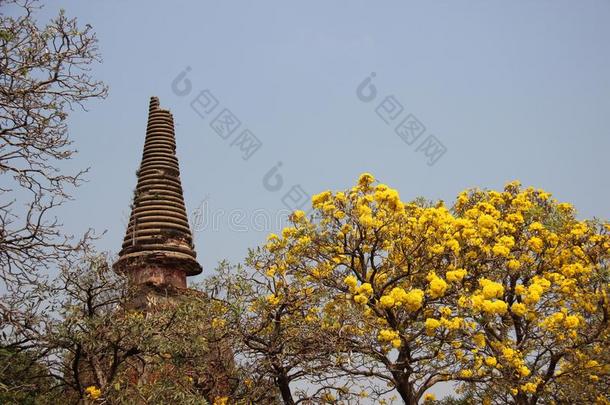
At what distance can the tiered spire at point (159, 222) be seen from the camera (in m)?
18.4

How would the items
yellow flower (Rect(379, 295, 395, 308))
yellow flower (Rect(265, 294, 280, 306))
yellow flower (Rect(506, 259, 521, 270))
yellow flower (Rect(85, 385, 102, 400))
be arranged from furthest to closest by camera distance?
1. yellow flower (Rect(265, 294, 280, 306))
2. yellow flower (Rect(506, 259, 521, 270))
3. yellow flower (Rect(379, 295, 395, 308))
4. yellow flower (Rect(85, 385, 102, 400))

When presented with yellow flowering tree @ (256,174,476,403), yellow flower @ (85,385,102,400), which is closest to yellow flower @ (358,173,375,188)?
yellow flowering tree @ (256,174,476,403)

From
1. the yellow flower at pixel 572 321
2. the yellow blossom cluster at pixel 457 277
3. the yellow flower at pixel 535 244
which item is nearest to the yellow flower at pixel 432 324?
the yellow blossom cluster at pixel 457 277

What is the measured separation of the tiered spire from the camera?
60.3ft

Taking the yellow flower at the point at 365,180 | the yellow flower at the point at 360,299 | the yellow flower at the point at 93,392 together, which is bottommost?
the yellow flower at the point at 93,392

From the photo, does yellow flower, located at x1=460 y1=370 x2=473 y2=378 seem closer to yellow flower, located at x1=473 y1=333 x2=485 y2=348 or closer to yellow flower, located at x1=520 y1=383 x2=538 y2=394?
yellow flower, located at x1=473 y1=333 x2=485 y2=348

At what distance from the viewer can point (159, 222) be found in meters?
19.5

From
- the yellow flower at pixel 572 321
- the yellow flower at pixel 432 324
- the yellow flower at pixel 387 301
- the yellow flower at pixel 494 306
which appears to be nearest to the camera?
the yellow flower at pixel 494 306

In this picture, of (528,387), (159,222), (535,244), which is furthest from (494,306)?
(159,222)

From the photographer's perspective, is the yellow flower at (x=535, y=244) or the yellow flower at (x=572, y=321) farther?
the yellow flower at (x=535, y=244)

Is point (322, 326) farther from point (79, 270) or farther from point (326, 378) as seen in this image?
point (79, 270)

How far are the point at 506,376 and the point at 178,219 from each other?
452 inches

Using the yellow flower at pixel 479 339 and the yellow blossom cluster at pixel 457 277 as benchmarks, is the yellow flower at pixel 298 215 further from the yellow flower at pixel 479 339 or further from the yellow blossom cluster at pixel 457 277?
the yellow flower at pixel 479 339

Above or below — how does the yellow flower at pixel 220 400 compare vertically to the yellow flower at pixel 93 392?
below
